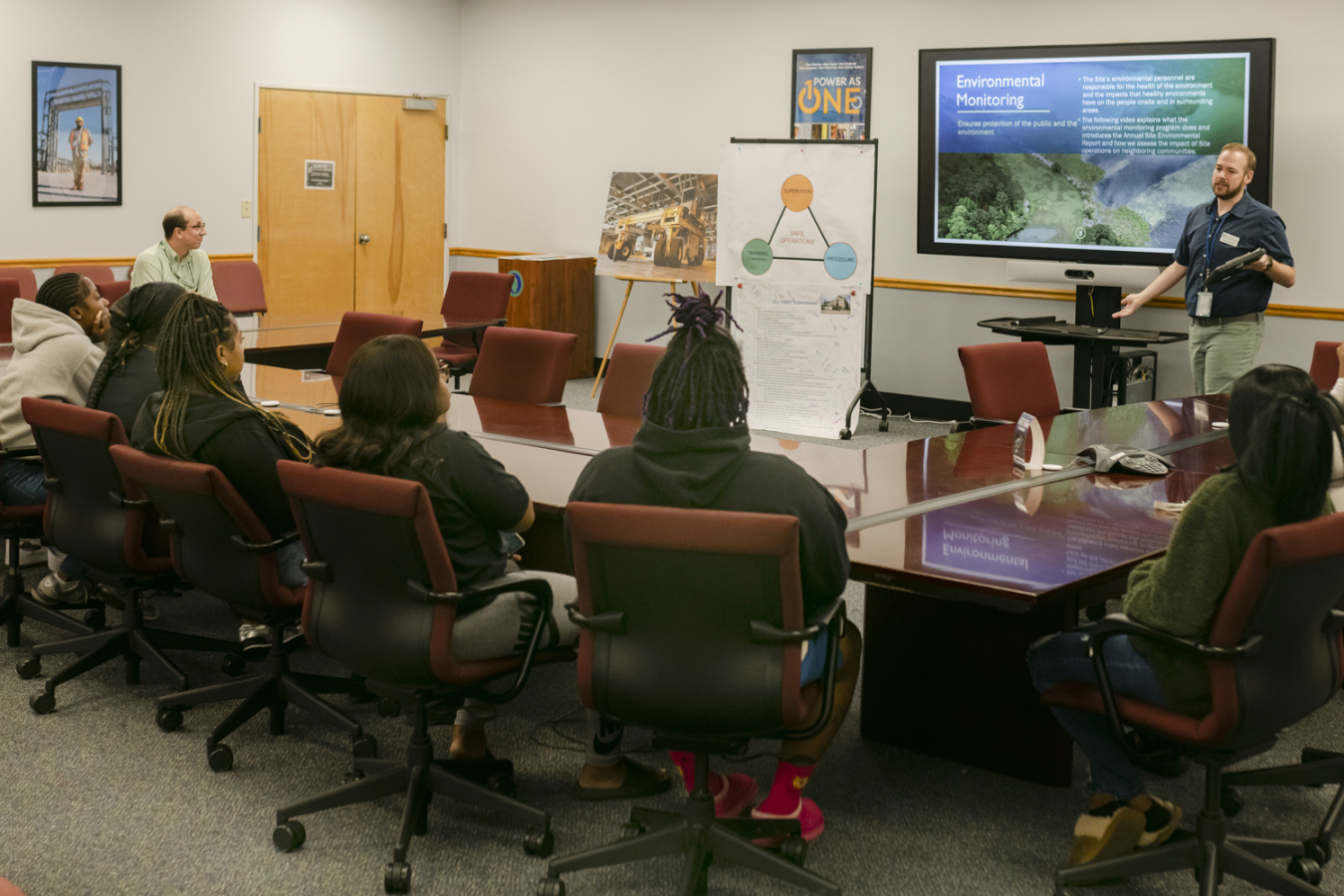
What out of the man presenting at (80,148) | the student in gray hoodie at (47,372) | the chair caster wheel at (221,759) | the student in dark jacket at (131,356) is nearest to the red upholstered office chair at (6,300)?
the man presenting at (80,148)

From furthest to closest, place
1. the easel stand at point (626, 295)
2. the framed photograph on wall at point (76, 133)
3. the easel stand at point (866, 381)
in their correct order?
the easel stand at point (626, 295) < the framed photograph on wall at point (76, 133) < the easel stand at point (866, 381)

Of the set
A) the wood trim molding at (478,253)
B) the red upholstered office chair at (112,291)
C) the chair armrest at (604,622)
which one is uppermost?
the wood trim molding at (478,253)

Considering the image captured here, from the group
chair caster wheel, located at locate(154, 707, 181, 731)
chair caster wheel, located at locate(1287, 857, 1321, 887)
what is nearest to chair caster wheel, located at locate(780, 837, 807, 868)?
chair caster wheel, located at locate(1287, 857, 1321, 887)

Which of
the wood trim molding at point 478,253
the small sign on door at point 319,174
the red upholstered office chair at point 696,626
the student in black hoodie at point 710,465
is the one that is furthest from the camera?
the wood trim molding at point 478,253

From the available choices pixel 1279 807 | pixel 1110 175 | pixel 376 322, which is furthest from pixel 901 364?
pixel 1279 807

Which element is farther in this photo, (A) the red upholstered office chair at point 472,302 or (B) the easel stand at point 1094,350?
(A) the red upholstered office chair at point 472,302

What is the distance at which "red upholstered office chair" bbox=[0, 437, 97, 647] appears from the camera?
3760 millimetres

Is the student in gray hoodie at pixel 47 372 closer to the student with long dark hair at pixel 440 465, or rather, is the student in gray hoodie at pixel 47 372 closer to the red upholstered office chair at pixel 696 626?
the student with long dark hair at pixel 440 465

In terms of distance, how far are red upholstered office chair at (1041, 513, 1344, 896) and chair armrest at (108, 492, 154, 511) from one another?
225 cm

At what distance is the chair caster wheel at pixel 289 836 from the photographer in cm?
264

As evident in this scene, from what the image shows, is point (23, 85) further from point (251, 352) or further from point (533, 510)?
point (533, 510)

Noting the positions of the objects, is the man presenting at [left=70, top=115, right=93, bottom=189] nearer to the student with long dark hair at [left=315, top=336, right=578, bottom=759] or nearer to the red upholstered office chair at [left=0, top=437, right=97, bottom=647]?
the red upholstered office chair at [left=0, top=437, right=97, bottom=647]

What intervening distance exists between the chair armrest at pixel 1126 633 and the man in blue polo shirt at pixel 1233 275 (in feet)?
12.1

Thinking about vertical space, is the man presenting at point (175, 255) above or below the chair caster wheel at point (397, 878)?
above
